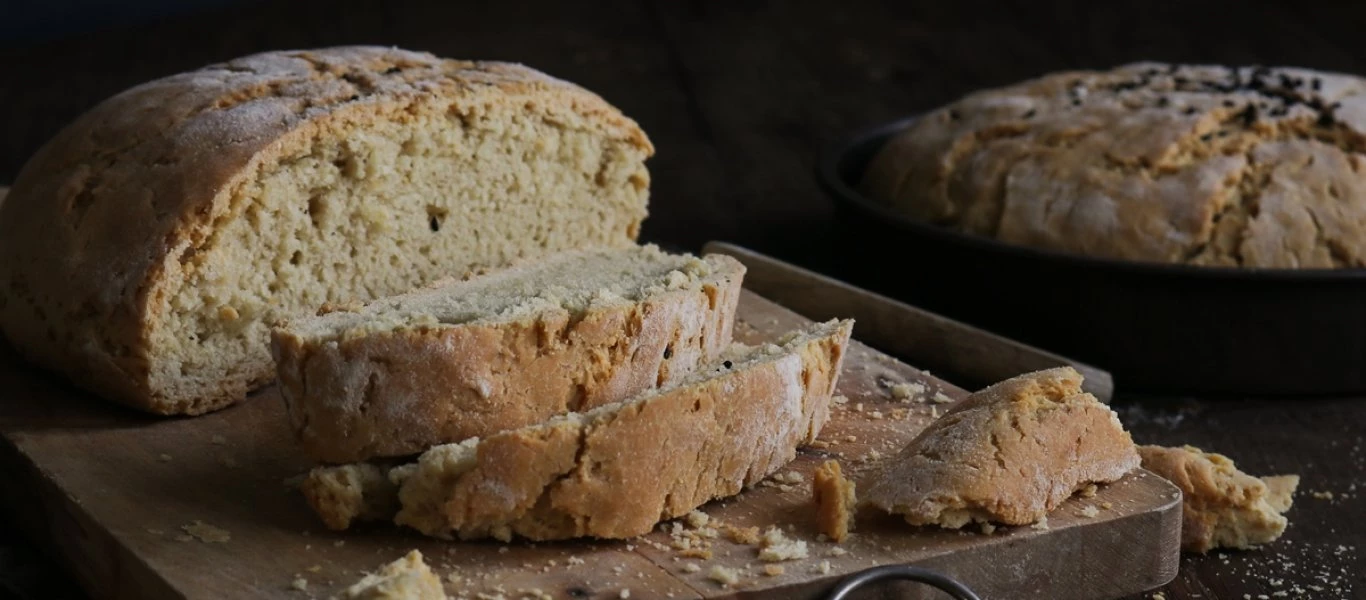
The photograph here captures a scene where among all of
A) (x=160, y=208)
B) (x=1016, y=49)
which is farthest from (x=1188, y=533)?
(x=1016, y=49)

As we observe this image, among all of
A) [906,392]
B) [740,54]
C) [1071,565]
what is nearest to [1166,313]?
[906,392]

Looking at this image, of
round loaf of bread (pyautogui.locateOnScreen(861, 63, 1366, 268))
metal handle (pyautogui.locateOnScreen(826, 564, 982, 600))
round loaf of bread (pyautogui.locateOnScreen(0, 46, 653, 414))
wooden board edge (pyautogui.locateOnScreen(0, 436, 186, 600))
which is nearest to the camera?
metal handle (pyautogui.locateOnScreen(826, 564, 982, 600))

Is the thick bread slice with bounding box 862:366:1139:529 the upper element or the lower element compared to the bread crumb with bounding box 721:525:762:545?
upper

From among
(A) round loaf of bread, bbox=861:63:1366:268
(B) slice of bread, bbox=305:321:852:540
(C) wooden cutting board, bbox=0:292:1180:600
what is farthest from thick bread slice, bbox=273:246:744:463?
(A) round loaf of bread, bbox=861:63:1366:268

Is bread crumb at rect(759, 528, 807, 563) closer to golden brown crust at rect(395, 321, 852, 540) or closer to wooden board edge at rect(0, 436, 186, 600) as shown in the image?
golden brown crust at rect(395, 321, 852, 540)

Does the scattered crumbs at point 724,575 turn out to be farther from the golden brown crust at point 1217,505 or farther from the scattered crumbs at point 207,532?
the golden brown crust at point 1217,505

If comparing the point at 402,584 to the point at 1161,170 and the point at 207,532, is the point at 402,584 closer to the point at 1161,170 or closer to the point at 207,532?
the point at 207,532

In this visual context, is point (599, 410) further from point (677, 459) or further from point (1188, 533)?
point (1188, 533)
